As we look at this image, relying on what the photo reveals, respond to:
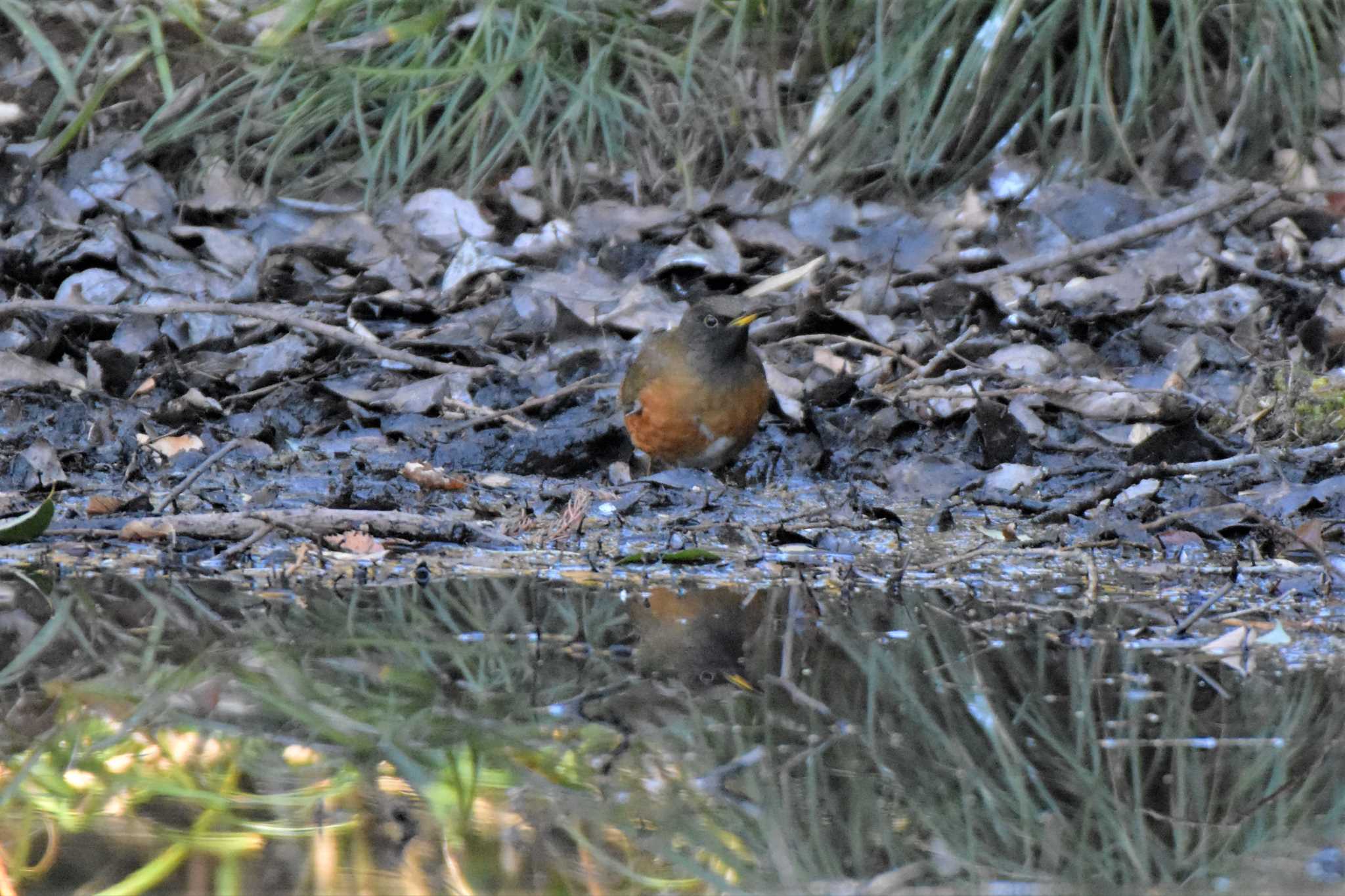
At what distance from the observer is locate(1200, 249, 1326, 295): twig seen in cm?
564

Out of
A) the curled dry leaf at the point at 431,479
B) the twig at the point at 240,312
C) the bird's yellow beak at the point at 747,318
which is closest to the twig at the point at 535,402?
the twig at the point at 240,312

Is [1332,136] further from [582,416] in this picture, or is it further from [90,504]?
[90,504]

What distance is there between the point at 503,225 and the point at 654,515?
2914mm

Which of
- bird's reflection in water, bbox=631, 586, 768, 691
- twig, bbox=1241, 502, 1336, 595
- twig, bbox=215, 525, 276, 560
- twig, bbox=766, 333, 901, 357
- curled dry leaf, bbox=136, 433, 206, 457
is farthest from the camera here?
twig, bbox=766, 333, 901, 357

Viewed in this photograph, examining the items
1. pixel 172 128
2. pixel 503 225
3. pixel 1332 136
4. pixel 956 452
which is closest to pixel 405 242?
pixel 503 225

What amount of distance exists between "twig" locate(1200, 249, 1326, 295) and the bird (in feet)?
6.14

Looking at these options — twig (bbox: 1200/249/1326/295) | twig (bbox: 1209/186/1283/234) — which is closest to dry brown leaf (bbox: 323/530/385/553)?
twig (bbox: 1200/249/1326/295)

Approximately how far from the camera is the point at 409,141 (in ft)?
23.1

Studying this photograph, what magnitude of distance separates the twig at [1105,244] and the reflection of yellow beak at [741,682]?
11.1 ft

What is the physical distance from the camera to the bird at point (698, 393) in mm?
4879

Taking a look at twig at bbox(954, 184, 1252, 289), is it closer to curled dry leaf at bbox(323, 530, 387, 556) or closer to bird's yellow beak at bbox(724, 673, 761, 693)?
curled dry leaf at bbox(323, 530, 387, 556)

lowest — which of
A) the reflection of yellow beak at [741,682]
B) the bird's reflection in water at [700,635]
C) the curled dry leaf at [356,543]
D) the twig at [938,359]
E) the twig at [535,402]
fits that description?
the twig at [535,402]

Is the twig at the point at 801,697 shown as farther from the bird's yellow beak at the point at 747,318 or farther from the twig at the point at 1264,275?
the twig at the point at 1264,275

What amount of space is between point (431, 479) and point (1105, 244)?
9.10 ft
